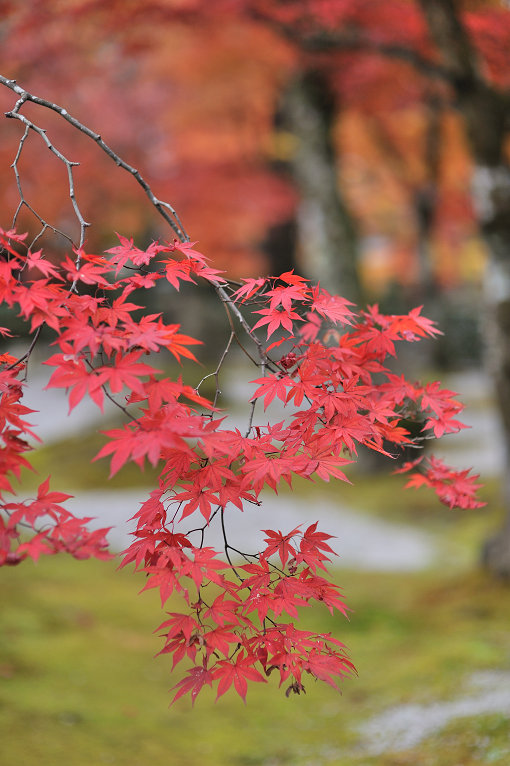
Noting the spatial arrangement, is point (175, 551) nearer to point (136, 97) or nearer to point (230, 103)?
point (230, 103)

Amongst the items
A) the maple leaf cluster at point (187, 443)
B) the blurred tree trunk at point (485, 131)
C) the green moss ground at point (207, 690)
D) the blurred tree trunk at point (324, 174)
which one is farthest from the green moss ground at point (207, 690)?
the blurred tree trunk at point (324, 174)

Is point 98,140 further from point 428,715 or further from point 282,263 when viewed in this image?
point 282,263

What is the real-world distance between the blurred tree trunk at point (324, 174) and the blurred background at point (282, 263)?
27 mm

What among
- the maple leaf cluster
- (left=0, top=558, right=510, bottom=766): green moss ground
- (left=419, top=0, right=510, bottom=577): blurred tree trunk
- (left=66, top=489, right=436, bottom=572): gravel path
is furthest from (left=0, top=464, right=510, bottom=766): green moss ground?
(left=419, top=0, right=510, bottom=577): blurred tree trunk

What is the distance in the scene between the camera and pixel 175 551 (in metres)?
1.62

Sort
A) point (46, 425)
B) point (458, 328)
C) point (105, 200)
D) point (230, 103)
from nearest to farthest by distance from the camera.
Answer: point (105, 200) < point (230, 103) < point (46, 425) < point (458, 328)

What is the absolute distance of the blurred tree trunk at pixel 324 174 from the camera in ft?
30.9

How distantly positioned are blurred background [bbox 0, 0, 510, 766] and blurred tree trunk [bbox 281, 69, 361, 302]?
27 millimetres

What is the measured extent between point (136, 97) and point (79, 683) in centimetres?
1046

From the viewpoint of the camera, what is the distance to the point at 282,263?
1572 centimetres

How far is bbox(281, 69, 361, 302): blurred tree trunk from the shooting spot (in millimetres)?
9406

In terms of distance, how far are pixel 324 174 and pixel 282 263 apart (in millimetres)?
6306

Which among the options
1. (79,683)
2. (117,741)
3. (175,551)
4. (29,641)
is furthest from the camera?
(29,641)

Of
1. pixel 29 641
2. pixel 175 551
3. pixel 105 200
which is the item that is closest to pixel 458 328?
pixel 105 200
